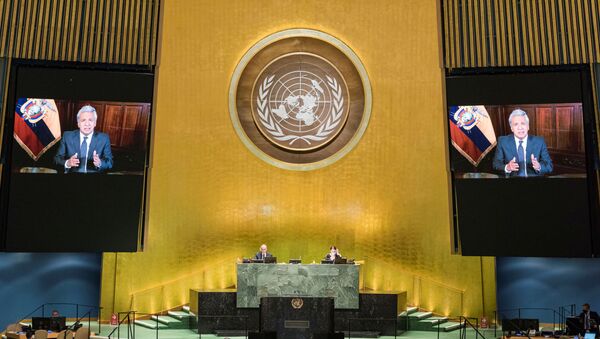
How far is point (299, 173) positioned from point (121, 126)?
3.99 metres

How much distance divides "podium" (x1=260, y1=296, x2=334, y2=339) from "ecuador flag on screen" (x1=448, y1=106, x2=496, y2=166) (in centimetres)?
439

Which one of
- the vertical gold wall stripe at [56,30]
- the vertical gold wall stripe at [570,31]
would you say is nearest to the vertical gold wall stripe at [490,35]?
the vertical gold wall stripe at [570,31]

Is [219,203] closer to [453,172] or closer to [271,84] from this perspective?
[271,84]

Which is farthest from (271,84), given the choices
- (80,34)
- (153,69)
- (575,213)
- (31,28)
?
(575,213)

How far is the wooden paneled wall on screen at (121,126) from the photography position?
13.7m

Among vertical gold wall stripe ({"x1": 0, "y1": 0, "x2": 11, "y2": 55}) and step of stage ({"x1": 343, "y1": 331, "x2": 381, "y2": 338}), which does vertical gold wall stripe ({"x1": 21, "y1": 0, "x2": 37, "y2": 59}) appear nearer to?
vertical gold wall stripe ({"x1": 0, "y1": 0, "x2": 11, "y2": 55})

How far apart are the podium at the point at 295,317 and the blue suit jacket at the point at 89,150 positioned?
4.52m

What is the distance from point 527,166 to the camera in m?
13.4

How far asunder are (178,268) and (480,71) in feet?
25.4

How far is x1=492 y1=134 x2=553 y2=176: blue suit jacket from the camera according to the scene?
44.0 ft

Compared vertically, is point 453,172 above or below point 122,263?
above

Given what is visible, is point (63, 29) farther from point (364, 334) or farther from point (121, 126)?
point (364, 334)

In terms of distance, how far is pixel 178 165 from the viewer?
14.5 meters

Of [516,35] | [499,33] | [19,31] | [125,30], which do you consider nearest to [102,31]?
[125,30]
